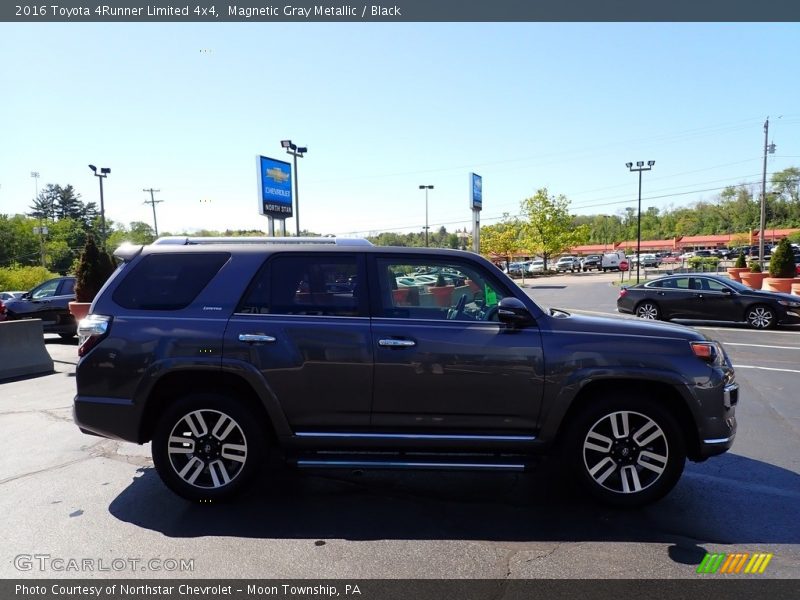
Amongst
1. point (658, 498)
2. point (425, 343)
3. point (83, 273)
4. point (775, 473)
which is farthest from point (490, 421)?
point (83, 273)

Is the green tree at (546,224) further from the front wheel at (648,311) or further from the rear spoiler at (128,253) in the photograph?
the rear spoiler at (128,253)

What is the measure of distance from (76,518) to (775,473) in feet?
18.1

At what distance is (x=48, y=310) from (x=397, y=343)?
1333 centimetres

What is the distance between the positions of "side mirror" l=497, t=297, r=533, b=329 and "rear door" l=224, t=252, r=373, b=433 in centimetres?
97

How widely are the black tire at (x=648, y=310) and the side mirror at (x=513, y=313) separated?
13110mm

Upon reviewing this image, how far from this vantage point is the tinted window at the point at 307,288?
415 cm

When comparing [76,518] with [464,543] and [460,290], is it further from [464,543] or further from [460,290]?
[460,290]

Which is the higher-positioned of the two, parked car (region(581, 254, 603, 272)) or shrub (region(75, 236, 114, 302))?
shrub (region(75, 236, 114, 302))

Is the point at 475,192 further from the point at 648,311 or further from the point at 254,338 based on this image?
the point at 254,338

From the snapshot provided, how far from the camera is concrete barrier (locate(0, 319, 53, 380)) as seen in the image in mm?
9164

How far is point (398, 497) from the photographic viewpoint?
14.0 feet

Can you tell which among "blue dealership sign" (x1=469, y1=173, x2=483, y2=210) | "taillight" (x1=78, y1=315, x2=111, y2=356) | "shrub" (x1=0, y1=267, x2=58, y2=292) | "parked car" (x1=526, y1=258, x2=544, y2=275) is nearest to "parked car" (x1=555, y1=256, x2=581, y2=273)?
"parked car" (x1=526, y1=258, x2=544, y2=275)

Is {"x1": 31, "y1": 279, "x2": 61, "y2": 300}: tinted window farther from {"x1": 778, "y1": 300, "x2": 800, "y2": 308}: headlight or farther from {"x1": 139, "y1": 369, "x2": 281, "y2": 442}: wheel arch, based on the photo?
{"x1": 778, "y1": 300, "x2": 800, "y2": 308}: headlight

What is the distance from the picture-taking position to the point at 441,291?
14.1 feet
